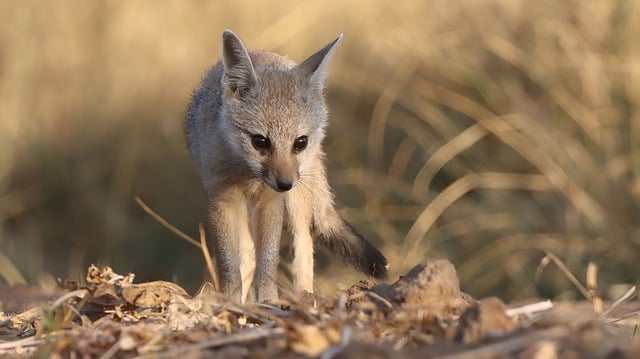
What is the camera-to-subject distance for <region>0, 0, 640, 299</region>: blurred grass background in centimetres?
820

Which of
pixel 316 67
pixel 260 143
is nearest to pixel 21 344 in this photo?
pixel 260 143

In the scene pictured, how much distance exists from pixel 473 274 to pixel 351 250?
303 centimetres

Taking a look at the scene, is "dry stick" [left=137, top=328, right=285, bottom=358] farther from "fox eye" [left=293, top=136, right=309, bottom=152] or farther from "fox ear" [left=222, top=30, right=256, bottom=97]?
"fox ear" [left=222, top=30, right=256, bottom=97]

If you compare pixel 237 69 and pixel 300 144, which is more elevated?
pixel 237 69

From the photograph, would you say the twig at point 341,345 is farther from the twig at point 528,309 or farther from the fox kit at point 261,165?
the fox kit at point 261,165

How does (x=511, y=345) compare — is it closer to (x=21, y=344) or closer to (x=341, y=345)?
(x=341, y=345)

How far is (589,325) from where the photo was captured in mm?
2828

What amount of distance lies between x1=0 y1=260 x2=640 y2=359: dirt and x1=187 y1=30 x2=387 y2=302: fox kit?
1.30 m

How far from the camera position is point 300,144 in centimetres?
507

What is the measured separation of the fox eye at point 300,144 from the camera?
16.6ft

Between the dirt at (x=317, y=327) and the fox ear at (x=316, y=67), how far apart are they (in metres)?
1.70

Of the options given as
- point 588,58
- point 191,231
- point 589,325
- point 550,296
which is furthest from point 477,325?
point 191,231

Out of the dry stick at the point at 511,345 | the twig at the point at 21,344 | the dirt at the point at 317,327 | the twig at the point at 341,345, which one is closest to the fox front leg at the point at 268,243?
the dirt at the point at 317,327

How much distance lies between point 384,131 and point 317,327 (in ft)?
22.6
